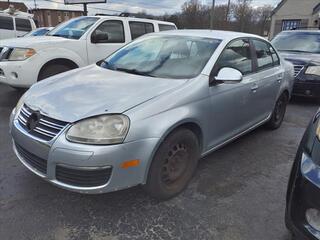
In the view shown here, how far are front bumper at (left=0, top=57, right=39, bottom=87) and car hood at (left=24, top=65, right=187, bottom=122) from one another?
2454 mm

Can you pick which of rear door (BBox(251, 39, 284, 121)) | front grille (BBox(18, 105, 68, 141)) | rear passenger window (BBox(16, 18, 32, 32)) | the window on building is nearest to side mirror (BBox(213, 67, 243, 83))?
rear door (BBox(251, 39, 284, 121))

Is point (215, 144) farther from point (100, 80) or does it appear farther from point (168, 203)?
point (100, 80)

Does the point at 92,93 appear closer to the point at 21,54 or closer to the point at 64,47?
the point at 21,54

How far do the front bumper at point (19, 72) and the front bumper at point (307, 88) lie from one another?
5514 mm

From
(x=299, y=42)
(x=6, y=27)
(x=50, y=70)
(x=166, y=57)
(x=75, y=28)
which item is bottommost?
(x=50, y=70)

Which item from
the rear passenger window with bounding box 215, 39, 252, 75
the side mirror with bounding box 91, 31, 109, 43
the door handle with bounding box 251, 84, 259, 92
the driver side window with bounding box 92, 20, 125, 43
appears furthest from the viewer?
the driver side window with bounding box 92, 20, 125, 43

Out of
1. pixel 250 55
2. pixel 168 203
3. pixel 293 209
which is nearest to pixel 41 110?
pixel 168 203

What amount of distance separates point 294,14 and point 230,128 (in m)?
33.7

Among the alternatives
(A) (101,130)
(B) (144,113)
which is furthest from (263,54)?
(A) (101,130)

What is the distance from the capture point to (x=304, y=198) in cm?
185

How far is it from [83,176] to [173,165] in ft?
2.92

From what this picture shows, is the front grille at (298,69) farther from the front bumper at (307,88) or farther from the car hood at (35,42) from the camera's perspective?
the car hood at (35,42)

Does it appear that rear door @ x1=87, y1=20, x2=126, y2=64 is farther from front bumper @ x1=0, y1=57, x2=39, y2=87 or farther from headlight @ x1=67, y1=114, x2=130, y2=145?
headlight @ x1=67, y1=114, x2=130, y2=145

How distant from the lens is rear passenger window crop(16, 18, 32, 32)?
1688 cm
